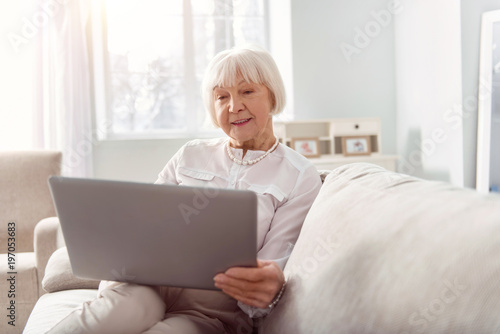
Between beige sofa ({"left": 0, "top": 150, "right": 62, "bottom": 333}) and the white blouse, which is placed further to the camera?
beige sofa ({"left": 0, "top": 150, "right": 62, "bottom": 333})

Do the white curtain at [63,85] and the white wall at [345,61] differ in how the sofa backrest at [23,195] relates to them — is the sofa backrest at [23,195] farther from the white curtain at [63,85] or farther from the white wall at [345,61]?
the white wall at [345,61]

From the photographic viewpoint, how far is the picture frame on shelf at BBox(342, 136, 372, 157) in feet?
13.6

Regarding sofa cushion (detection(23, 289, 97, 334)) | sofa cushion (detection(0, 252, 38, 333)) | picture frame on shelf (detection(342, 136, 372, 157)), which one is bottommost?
sofa cushion (detection(0, 252, 38, 333))

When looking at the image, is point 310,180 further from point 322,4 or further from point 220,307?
point 322,4

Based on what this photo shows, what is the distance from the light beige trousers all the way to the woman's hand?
6.3 inches

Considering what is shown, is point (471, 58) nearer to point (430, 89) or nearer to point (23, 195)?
point (430, 89)

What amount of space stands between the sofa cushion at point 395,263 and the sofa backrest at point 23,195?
1.72 m

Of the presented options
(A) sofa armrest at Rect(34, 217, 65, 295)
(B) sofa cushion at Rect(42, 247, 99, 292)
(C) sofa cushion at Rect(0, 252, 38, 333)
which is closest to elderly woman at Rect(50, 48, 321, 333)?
(B) sofa cushion at Rect(42, 247, 99, 292)

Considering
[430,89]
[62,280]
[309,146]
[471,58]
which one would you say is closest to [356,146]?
[309,146]

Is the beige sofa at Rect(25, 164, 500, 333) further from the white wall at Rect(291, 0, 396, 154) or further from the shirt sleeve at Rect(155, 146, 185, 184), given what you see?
the white wall at Rect(291, 0, 396, 154)

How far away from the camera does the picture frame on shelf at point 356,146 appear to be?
414 centimetres

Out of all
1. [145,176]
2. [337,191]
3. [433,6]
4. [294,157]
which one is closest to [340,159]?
[433,6]

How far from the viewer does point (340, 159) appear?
159 inches

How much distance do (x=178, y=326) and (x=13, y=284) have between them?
1.23 meters
